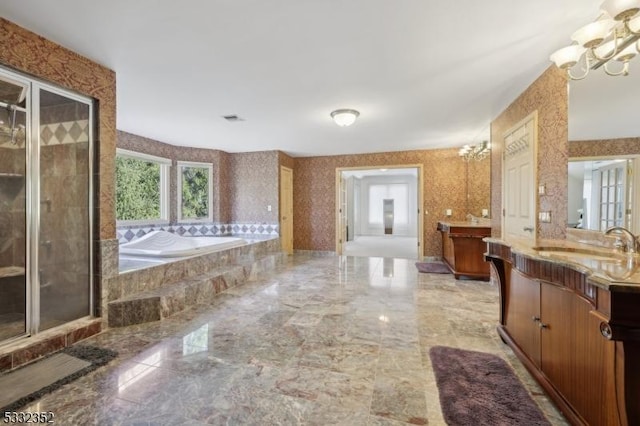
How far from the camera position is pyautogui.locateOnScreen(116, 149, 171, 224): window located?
4.90 metres

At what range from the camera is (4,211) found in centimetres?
221

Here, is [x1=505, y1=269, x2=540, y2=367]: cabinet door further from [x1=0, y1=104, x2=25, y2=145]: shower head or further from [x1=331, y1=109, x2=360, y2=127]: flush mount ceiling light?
[x1=0, y1=104, x2=25, y2=145]: shower head

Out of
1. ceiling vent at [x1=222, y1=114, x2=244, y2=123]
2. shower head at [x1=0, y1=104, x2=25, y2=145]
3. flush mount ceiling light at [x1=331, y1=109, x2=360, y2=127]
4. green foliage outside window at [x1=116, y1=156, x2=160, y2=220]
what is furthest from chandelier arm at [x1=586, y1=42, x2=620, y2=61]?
green foliage outside window at [x1=116, y1=156, x2=160, y2=220]

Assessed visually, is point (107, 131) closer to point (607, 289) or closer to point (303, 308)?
point (303, 308)

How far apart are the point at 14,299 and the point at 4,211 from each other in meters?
0.70

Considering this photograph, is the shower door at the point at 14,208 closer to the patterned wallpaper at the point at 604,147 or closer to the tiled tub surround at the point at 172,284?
the tiled tub surround at the point at 172,284

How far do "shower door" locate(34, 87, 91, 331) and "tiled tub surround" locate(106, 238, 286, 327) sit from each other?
0.28 metres

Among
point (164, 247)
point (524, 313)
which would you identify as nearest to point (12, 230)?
point (164, 247)

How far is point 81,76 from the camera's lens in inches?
98.3

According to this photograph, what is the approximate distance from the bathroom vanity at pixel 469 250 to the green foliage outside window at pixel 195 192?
507 cm

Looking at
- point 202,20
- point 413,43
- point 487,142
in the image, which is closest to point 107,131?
point 202,20

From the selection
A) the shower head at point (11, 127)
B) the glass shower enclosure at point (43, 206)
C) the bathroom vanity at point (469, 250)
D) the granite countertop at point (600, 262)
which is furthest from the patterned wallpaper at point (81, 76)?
the bathroom vanity at point (469, 250)

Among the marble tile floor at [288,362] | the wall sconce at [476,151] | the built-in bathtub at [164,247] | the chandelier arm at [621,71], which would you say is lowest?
the marble tile floor at [288,362]

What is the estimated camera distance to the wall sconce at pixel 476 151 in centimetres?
492
